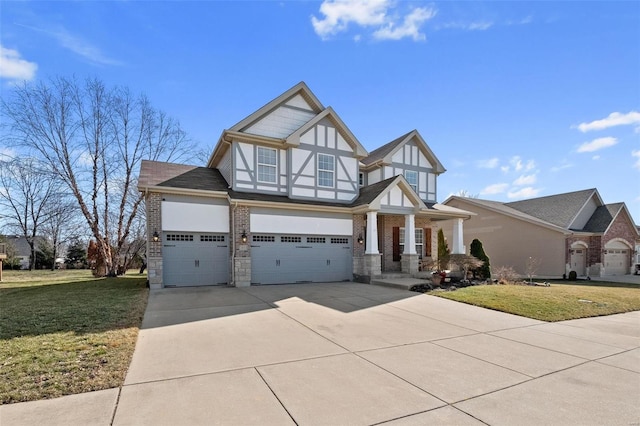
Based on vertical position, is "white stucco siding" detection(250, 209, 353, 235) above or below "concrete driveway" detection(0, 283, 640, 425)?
above

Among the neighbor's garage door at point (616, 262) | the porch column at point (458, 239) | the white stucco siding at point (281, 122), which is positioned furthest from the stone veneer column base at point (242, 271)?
the neighbor's garage door at point (616, 262)

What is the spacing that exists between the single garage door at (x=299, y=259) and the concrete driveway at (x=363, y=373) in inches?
220

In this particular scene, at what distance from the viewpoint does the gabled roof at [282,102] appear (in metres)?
14.1

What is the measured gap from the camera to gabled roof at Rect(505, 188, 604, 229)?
22.7 m

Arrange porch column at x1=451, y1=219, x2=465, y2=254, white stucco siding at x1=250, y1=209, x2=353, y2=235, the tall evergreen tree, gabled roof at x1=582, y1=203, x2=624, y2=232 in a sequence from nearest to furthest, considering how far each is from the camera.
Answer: white stucco siding at x1=250, y1=209, x2=353, y2=235
the tall evergreen tree
porch column at x1=451, y1=219, x2=465, y2=254
gabled roof at x1=582, y1=203, x2=624, y2=232

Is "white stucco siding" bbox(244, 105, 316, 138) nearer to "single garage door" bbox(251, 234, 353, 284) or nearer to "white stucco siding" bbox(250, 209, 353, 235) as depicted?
"white stucco siding" bbox(250, 209, 353, 235)

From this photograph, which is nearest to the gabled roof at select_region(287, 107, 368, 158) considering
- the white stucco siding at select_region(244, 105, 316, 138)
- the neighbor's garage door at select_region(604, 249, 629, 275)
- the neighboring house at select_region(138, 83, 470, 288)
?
the neighboring house at select_region(138, 83, 470, 288)

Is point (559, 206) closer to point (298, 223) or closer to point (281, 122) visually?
point (298, 223)

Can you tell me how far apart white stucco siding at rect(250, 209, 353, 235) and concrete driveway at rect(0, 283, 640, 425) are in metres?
5.93

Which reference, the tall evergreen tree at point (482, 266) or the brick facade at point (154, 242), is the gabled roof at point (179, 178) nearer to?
the brick facade at point (154, 242)

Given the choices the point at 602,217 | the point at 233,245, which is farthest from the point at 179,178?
the point at 602,217

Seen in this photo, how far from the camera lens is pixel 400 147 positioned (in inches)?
717

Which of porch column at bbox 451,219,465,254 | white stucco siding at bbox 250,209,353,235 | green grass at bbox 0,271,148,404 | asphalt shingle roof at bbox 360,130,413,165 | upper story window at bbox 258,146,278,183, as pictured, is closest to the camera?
green grass at bbox 0,271,148,404

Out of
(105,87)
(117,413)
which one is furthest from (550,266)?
(105,87)
